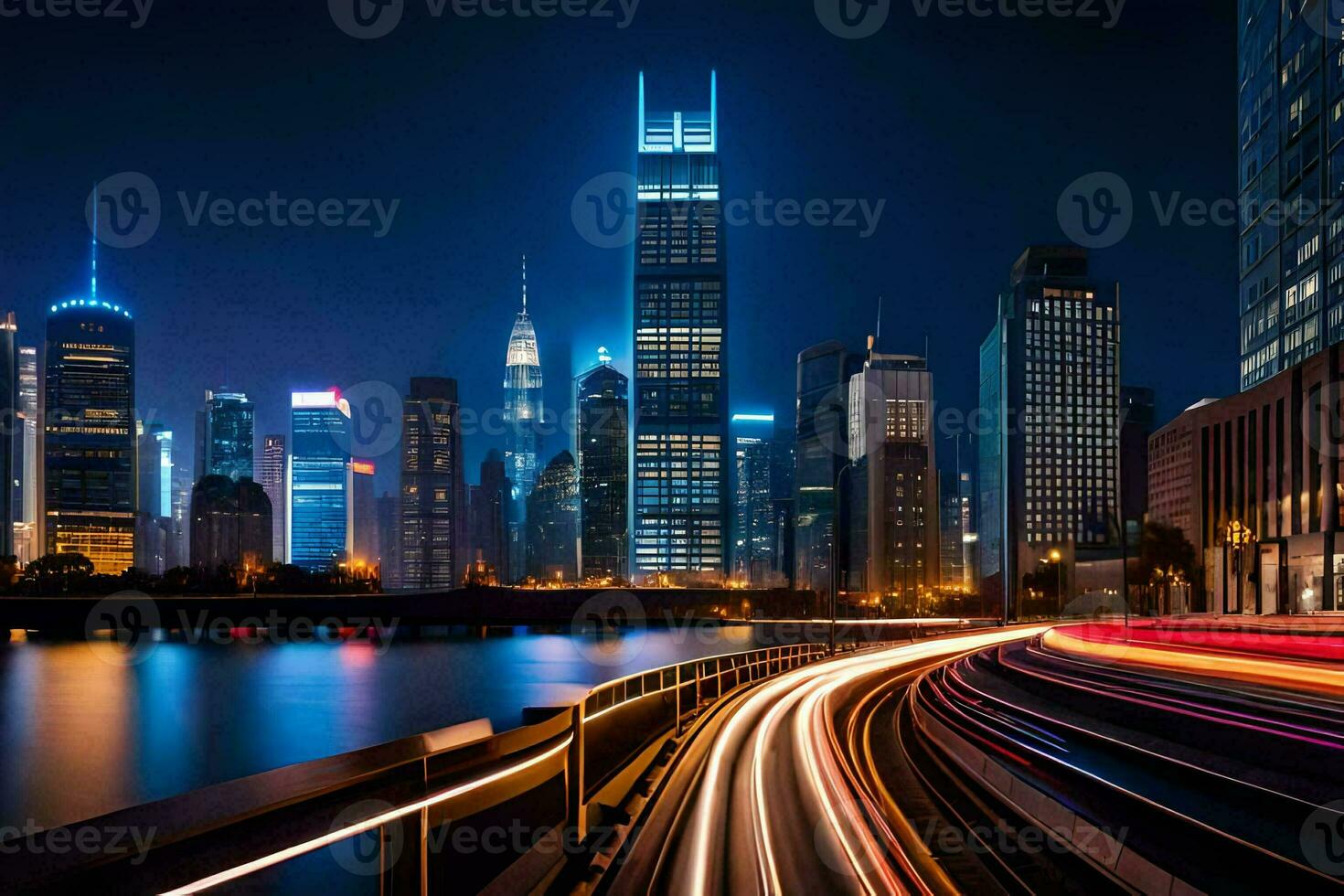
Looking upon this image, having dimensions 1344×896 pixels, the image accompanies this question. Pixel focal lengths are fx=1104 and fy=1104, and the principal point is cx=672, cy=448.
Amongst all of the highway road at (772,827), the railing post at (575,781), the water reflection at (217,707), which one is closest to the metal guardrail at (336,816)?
Answer: the railing post at (575,781)

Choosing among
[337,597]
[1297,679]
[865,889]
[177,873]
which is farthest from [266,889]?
[337,597]

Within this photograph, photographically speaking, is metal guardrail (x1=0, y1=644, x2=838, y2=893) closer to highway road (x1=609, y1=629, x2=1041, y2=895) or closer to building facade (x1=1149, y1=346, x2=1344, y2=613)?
highway road (x1=609, y1=629, x2=1041, y2=895)

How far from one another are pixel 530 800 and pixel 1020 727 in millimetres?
14004

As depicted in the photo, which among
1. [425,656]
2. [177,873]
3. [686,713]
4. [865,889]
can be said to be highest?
[177,873]

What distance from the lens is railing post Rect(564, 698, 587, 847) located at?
945cm

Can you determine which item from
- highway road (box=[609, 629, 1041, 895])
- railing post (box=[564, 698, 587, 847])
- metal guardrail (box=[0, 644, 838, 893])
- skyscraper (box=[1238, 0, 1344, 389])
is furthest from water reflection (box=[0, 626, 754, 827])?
skyscraper (box=[1238, 0, 1344, 389])

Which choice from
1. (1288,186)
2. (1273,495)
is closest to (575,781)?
(1273,495)

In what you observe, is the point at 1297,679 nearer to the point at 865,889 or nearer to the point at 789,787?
the point at 789,787

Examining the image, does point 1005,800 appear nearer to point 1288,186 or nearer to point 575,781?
point 575,781

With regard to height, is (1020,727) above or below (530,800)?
below

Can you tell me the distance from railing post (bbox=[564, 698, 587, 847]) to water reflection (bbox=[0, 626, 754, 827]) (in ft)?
0.70

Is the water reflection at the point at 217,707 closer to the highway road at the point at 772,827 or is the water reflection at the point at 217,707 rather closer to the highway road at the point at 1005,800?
the highway road at the point at 772,827

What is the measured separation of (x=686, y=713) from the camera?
2442 centimetres

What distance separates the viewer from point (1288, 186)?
12094cm
